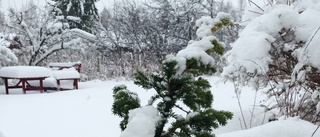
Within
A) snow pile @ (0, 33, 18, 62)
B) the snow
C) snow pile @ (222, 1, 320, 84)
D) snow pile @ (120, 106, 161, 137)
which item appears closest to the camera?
snow pile @ (120, 106, 161, 137)

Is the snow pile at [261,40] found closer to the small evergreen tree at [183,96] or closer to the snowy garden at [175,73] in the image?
the snowy garden at [175,73]

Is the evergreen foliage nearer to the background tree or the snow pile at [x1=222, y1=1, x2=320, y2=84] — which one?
the snow pile at [x1=222, y1=1, x2=320, y2=84]

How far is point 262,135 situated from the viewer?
1.69 m

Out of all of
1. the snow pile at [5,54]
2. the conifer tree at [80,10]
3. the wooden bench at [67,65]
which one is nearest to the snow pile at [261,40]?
the snow pile at [5,54]

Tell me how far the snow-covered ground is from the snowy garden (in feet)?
0.04

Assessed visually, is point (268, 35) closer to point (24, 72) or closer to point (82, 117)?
point (82, 117)

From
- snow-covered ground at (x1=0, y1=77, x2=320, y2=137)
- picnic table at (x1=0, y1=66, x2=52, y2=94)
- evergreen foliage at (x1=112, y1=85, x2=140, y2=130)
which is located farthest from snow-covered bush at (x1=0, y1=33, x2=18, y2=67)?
evergreen foliage at (x1=112, y1=85, x2=140, y2=130)

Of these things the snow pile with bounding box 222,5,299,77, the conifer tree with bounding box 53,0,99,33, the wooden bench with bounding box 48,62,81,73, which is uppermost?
the conifer tree with bounding box 53,0,99,33

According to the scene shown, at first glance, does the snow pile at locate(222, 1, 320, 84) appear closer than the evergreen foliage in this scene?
No

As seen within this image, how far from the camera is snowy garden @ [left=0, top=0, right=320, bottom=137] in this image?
1.08 metres

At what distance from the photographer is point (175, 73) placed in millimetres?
1058

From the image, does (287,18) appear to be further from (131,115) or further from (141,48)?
(141,48)

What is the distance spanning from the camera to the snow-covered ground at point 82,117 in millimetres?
2943

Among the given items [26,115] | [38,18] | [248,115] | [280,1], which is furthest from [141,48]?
[280,1]
